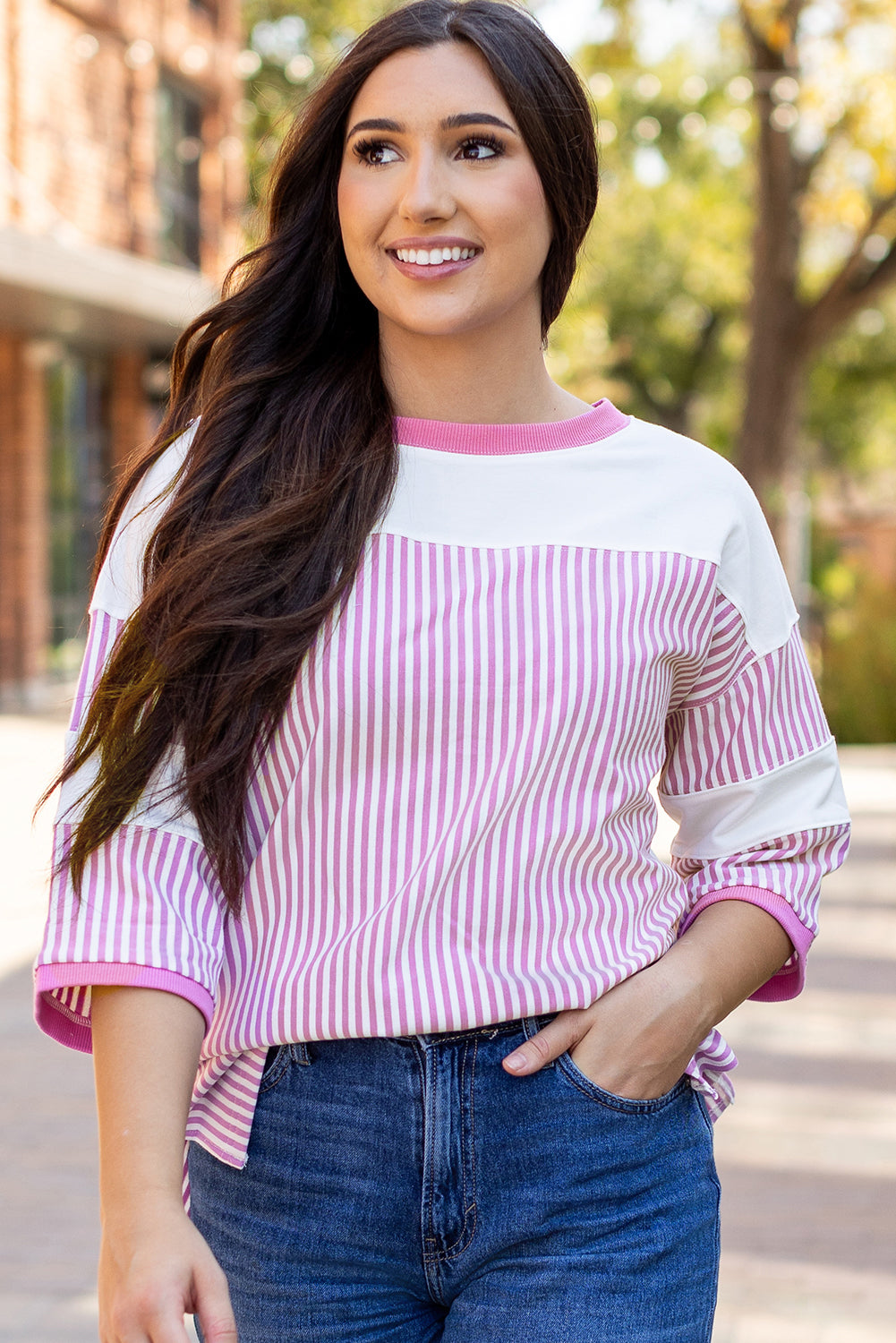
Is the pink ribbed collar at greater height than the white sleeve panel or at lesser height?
greater

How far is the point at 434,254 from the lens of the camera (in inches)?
66.4

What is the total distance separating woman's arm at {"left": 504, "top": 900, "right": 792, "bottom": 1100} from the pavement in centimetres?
125

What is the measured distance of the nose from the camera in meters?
1.66

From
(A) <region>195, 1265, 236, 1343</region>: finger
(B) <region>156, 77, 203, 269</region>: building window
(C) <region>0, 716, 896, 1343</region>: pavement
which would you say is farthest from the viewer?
(B) <region>156, 77, 203, 269</region>: building window

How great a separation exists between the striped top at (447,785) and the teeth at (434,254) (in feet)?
0.55

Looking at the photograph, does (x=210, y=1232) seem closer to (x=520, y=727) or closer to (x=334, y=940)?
(x=334, y=940)

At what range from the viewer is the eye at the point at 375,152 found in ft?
5.61

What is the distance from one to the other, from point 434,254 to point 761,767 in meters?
0.63

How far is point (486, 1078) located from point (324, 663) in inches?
16.0

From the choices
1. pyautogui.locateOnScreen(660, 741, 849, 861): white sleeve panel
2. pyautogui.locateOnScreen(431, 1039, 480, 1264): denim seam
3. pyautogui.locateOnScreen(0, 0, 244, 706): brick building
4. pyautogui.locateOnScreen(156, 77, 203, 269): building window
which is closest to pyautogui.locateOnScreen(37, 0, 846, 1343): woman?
pyautogui.locateOnScreen(431, 1039, 480, 1264): denim seam

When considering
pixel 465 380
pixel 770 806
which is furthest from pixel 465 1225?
pixel 465 380

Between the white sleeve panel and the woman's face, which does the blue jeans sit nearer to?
the white sleeve panel

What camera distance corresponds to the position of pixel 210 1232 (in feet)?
5.34

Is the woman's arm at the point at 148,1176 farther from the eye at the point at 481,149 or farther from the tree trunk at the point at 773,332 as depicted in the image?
the tree trunk at the point at 773,332
